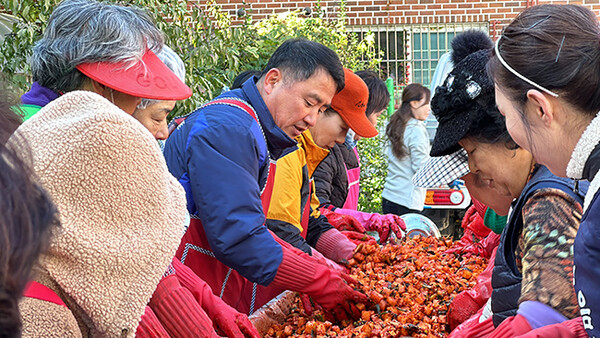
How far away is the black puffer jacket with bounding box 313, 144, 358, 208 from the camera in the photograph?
168 inches

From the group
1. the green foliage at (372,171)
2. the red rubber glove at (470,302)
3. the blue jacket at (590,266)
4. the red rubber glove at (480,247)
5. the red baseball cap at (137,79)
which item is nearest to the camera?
the blue jacket at (590,266)

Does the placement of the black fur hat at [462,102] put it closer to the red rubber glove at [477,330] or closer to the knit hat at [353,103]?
the red rubber glove at [477,330]

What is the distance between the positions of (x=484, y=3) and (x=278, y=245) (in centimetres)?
842

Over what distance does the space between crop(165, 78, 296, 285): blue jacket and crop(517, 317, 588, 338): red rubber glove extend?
1.16m

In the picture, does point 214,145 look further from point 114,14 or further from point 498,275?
point 498,275

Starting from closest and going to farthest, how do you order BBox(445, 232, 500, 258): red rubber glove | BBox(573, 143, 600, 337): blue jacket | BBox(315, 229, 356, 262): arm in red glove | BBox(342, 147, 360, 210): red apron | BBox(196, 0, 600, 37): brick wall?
BBox(573, 143, 600, 337): blue jacket
BBox(445, 232, 500, 258): red rubber glove
BBox(315, 229, 356, 262): arm in red glove
BBox(342, 147, 360, 210): red apron
BBox(196, 0, 600, 37): brick wall

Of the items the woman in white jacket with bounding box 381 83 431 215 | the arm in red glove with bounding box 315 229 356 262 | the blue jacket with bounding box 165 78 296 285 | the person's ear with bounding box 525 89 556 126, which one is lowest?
the woman in white jacket with bounding box 381 83 431 215

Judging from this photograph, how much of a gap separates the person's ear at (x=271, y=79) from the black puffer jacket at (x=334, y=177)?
1.48m

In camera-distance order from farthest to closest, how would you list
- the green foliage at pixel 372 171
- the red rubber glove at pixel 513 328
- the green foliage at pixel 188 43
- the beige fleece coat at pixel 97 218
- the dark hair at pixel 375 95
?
the green foliage at pixel 372 171 < the dark hair at pixel 375 95 < the green foliage at pixel 188 43 < the red rubber glove at pixel 513 328 < the beige fleece coat at pixel 97 218

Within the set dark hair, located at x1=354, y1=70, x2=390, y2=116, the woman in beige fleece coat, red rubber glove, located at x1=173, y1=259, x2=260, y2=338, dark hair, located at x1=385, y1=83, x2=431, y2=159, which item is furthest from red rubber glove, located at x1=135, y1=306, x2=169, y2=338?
dark hair, located at x1=385, y1=83, x2=431, y2=159

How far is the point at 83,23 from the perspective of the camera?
77.7 inches

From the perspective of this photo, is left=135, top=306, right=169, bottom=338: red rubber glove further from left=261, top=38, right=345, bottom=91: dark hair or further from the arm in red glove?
the arm in red glove

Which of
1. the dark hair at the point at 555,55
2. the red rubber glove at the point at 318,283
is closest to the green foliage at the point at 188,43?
the red rubber glove at the point at 318,283

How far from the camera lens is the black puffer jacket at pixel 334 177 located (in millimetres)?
4258
